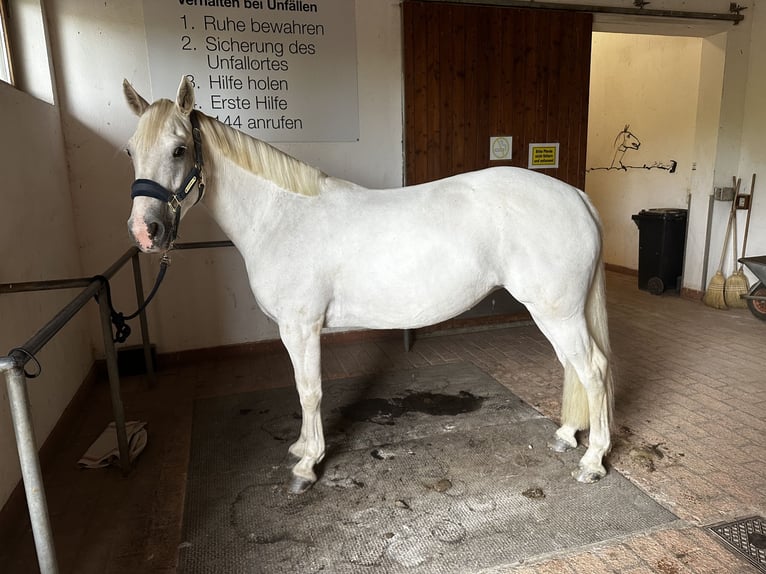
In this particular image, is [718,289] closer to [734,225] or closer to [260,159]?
[734,225]

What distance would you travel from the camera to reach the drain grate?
167 cm

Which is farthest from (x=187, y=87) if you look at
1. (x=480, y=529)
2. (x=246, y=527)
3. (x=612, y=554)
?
(x=612, y=554)

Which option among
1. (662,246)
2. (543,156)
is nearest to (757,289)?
(662,246)

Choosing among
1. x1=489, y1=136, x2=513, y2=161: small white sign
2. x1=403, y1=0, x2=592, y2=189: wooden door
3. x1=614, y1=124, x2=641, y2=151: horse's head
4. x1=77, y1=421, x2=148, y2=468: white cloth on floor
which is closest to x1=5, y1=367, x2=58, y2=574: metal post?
x1=77, y1=421, x2=148, y2=468: white cloth on floor

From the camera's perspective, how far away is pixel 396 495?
2.08 meters

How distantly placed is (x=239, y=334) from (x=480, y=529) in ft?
8.47

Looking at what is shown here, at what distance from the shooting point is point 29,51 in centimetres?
303

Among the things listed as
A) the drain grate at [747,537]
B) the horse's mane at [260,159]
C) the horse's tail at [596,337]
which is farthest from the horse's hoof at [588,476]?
the horse's mane at [260,159]

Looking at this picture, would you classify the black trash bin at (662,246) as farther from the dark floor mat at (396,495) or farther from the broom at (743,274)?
the dark floor mat at (396,495)

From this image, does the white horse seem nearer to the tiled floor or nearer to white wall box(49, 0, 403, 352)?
the tiled floor

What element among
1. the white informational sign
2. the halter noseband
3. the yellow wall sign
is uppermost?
the white informational sign

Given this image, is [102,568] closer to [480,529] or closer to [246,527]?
[246,527]

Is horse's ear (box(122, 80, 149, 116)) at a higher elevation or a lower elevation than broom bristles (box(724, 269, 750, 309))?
higher

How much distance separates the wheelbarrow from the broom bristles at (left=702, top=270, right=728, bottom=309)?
0.30 metres
